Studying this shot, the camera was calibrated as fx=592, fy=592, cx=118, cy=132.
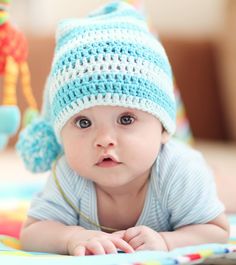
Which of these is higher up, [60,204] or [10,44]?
[10,44]

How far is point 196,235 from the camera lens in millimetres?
916

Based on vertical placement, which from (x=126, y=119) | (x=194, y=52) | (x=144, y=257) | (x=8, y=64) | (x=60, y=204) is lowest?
(x=144, y=257)

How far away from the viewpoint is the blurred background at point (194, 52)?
2.41 metres

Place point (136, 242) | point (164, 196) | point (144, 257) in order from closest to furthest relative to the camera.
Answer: point (144, 257), point (136, 242), point (164, 196)

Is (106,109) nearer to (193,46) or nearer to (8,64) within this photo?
(8,64)

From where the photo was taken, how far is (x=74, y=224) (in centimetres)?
99

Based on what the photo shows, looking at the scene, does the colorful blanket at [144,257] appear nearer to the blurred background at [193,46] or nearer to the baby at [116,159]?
the baby at [116,159]

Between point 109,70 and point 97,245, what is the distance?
25cm

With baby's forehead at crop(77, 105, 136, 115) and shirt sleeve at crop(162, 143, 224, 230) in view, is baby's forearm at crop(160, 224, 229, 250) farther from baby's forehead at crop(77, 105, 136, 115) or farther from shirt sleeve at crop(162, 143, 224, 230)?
baby's forehead at crop(77, 105, 136, 115)

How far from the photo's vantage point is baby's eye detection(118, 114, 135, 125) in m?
0.87

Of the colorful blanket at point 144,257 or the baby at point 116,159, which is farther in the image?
the baby at point 116,159

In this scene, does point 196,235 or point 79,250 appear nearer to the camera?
point 79,250

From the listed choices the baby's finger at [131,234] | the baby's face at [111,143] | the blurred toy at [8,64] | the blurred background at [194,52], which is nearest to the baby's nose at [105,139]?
the baby's face at [111,143]

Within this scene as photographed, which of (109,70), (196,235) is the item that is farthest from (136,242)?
(109,70)
